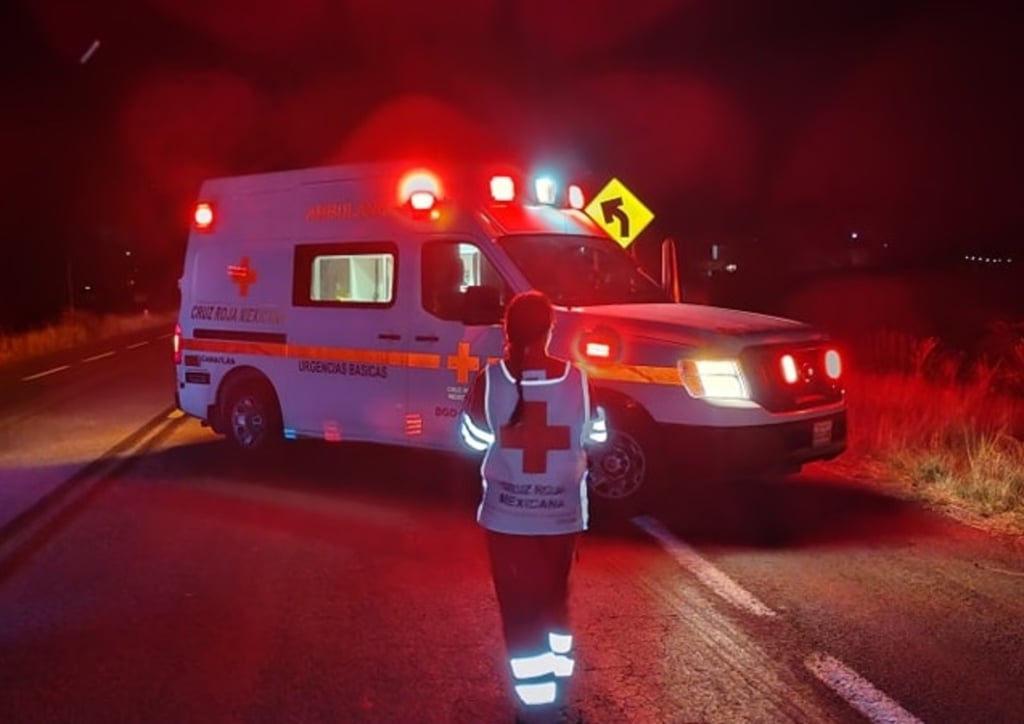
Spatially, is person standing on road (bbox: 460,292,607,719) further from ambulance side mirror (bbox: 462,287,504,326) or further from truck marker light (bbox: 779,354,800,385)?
truck marker light (bbox: 779,354,800,385)

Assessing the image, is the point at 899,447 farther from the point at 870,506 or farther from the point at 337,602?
the point at 337,602

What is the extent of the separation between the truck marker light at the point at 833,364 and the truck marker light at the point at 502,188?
107 inches

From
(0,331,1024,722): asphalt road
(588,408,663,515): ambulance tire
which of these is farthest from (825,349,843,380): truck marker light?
(588,408,663,515): ambulance tire

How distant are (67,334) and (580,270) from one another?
2634cm

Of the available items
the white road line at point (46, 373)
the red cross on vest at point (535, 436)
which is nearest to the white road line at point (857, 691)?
the red cross on vest at point (535, 436)

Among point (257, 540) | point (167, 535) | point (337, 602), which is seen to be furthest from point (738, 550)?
point (167, 535)

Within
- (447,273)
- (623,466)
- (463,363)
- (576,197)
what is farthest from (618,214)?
(623,466)

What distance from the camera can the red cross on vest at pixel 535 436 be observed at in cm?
380

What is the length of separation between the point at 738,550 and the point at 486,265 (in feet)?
9.48

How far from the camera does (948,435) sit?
32.4 feet

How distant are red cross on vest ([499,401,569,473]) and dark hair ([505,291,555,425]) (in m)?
0.03

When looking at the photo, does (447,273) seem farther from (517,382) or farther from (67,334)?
(67,334)

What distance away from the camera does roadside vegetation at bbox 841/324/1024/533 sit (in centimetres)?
775

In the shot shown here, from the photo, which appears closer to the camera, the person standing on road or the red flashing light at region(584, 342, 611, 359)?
the person standing on road
